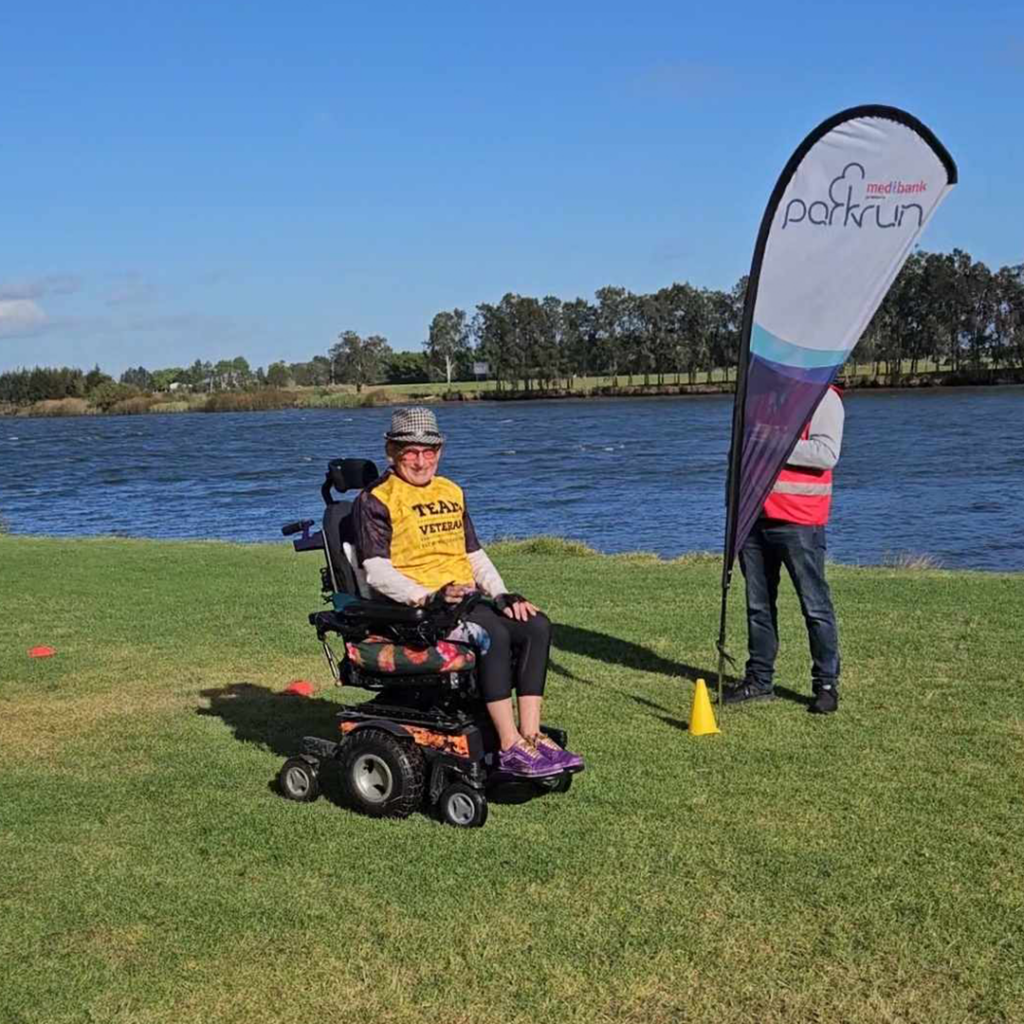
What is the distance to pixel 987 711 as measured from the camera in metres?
6.67

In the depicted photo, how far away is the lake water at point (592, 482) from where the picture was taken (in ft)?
84.3

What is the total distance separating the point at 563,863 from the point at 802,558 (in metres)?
2.95

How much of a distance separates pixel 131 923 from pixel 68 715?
3.17 metres

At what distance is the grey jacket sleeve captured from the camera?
22.5 ft

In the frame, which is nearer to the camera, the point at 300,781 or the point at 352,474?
the point at 300,781

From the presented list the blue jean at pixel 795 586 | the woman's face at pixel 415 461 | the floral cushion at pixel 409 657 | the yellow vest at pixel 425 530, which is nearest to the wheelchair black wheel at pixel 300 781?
the floral cushion at pixel 409 657

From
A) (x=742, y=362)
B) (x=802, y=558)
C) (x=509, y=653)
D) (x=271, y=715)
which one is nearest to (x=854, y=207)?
(x=742, y=362)

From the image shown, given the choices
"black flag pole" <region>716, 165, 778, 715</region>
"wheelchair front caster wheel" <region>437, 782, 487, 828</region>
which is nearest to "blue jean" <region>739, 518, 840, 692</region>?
"black flag pole" <region>716, 165, 778, 715</region>

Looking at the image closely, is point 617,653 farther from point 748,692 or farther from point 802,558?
point 802,558

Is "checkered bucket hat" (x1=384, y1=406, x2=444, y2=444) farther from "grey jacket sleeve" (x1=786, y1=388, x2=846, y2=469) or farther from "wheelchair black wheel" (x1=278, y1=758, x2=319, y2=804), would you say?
"grey jacket sleeve" (x1=786, y1=388, x2=846, y2=469)

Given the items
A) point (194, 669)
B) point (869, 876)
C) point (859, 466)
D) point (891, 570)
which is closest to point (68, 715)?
point (194, 669)

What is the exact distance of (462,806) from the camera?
5.17m

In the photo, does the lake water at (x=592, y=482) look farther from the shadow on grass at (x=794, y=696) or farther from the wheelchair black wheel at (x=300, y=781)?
the wheelchair black wheel at (x=300, y=781)

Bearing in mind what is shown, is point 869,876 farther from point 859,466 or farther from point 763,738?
point 859,466
